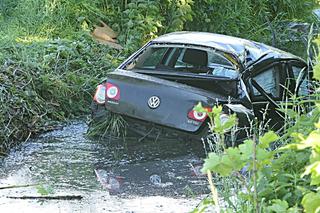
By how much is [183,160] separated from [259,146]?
4335 millimetres

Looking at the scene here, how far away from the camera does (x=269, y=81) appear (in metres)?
7.71

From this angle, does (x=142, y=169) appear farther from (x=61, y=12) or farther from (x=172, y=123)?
(x=61, y=12)

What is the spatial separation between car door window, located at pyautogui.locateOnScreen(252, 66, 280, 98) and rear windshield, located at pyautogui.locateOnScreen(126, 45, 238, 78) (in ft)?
1.20

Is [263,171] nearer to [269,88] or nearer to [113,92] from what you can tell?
[113,92]

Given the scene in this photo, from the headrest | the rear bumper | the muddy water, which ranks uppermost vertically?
the headrest

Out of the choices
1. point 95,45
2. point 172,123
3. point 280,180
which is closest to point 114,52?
point 95,45

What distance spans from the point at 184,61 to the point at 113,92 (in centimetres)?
103

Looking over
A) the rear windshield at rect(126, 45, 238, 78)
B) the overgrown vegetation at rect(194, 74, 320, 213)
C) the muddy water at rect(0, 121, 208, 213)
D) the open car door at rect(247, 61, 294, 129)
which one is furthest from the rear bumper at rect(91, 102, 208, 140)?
the overgrown vegetation at rect(194, 74, 320, 213)

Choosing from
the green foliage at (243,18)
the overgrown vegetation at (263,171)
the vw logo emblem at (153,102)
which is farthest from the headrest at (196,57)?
the green foliage at (243,18)

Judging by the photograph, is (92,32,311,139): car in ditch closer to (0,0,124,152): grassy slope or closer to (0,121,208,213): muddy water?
(0,121,208,213): muddy water

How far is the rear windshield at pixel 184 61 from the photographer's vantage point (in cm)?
741

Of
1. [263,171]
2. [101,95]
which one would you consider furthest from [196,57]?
[263,171]

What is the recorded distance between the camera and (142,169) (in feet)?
21.7

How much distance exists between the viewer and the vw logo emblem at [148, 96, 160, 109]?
700 centimetres
